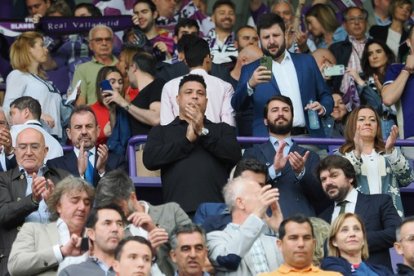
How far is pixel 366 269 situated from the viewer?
1722 centimetres

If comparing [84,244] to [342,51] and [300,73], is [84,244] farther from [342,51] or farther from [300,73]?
[342,51]

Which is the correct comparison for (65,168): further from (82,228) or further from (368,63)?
(368,63)

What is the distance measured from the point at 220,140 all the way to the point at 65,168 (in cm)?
157

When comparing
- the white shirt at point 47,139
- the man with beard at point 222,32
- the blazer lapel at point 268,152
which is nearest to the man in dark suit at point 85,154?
the white shirt at point 47,139

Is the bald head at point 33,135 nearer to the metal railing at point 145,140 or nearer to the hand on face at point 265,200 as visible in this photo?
the metal railing at point 145,140

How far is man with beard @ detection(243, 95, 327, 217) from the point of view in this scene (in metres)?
18.9

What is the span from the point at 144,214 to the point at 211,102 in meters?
3.74

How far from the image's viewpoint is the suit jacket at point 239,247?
1700 centimetres

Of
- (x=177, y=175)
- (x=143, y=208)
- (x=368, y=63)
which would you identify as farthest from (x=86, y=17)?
(x=143, y=208)

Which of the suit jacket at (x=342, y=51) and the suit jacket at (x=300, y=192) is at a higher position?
the suit jacket at (x=342, y=51)

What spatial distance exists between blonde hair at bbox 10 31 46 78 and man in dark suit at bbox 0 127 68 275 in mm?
2930

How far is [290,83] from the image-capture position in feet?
68.7

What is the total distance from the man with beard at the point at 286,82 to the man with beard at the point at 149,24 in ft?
10.7

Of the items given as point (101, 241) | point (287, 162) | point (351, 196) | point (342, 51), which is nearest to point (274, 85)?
point (287, 162)
